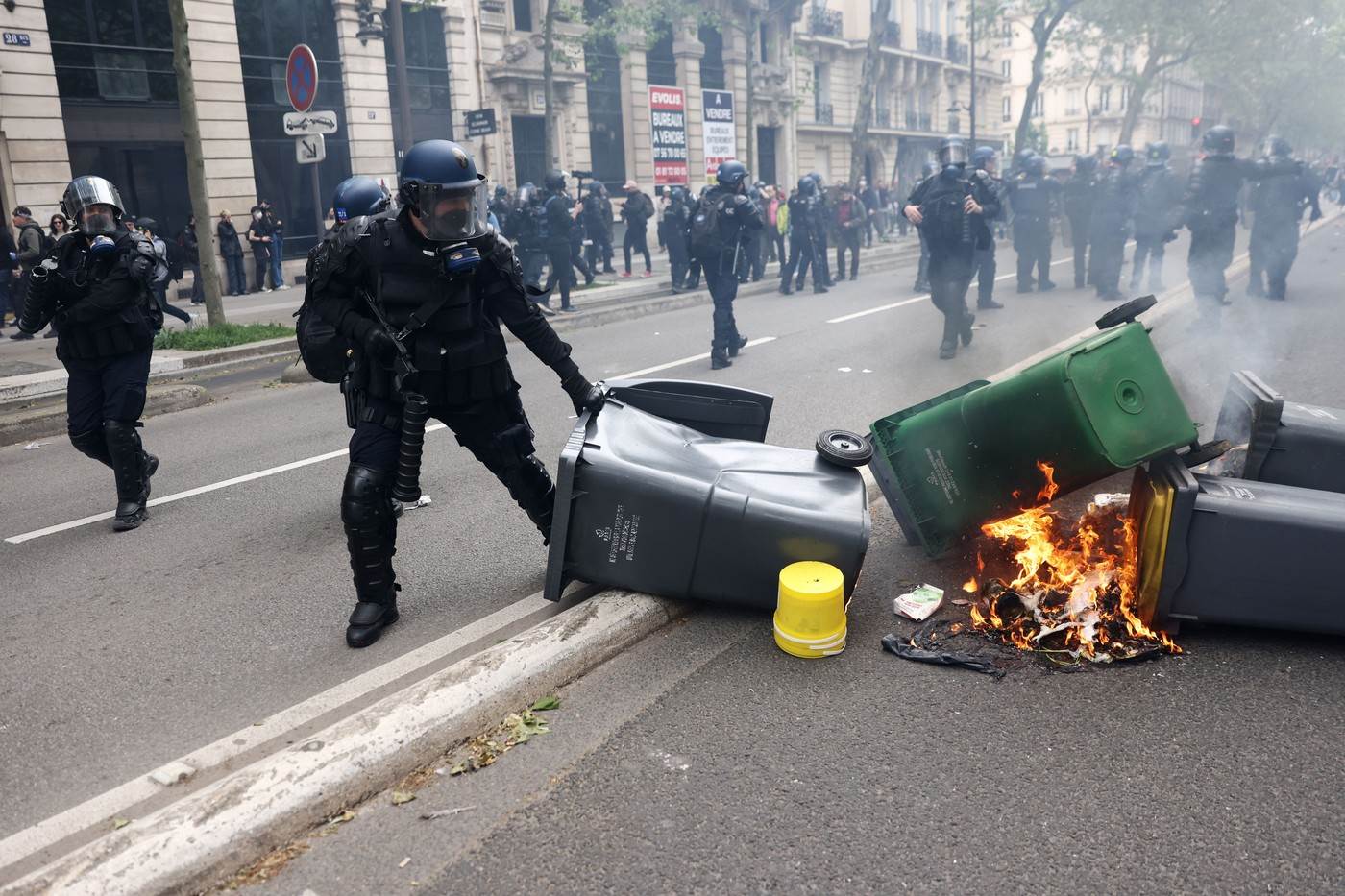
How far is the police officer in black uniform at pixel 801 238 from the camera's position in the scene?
1622 cm

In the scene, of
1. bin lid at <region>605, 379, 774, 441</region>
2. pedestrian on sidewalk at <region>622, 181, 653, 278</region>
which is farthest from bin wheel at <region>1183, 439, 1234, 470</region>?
pedestrian on sidewalk at <region>622, 181, 653, 278</region>

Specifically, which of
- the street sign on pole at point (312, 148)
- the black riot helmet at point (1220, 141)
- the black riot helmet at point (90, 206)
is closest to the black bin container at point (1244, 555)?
the black riot helmet at point (90, 206)

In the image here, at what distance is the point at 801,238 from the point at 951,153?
678cm

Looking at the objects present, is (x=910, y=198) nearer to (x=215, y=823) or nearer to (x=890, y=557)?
(x=890, y=557)

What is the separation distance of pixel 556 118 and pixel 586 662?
26495mm

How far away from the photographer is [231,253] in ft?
61.6

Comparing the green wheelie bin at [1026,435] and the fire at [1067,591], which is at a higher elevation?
the green wheelie bin at [1026,435]

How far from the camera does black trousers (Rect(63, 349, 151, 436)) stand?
5.42 meters

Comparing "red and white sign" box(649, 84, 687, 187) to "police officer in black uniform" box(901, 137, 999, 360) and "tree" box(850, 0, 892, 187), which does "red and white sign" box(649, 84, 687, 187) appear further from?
"police officer in black uniform" box(901, 137, 999, 360)

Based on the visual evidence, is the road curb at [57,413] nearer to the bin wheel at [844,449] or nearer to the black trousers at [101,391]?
the black trousers at [101,391]

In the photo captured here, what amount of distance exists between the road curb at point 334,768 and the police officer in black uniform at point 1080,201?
12.6 meters

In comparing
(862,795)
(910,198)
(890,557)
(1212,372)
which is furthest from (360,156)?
(862,795)

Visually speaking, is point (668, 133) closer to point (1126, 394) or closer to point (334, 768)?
point (1126, 394)

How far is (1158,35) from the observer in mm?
38719
